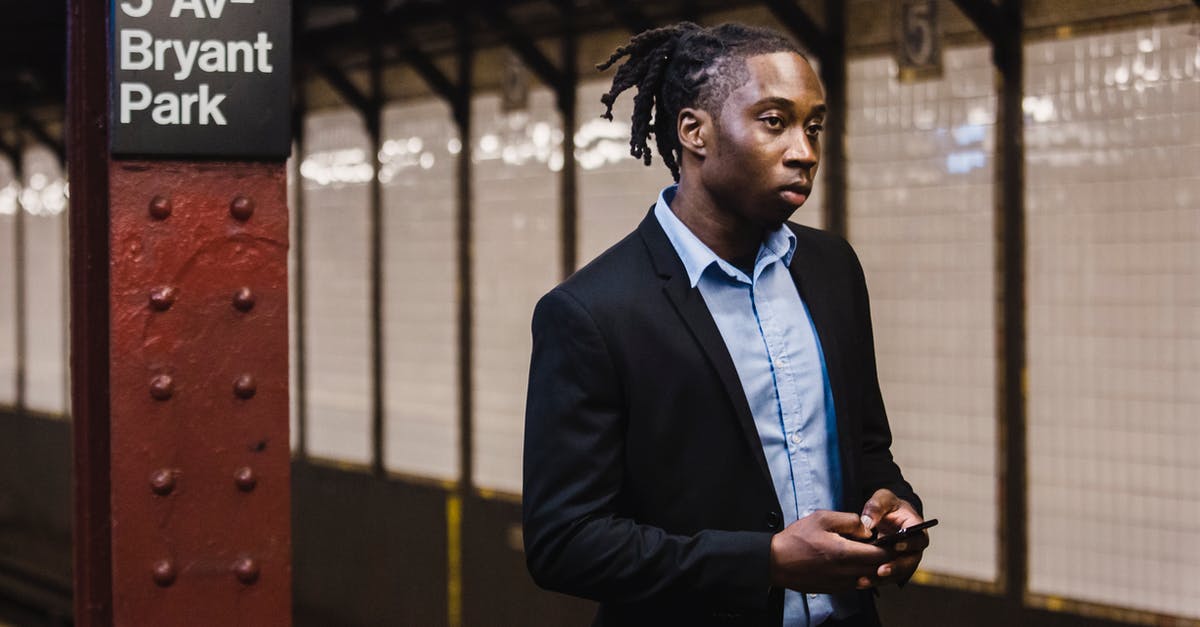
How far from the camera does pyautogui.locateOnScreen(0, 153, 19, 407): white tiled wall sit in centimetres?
1202

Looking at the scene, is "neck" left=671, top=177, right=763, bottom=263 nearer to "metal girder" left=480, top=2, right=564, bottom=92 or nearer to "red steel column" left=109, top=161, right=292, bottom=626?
"red steel column" left=109, top=161, right=292, bottom=626

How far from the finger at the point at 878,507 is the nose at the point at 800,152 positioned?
43cm

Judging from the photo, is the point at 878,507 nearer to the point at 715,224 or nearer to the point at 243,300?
the point at 715,224

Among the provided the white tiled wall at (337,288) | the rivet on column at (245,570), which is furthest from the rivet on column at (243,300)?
the white tiled wall at (337,288)

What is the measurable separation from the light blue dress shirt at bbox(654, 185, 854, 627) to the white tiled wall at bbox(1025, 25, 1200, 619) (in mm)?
2670

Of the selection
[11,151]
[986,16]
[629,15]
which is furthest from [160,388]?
[11,151]

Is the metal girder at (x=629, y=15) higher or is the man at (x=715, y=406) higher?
the metal girder at (x=629, y=15)

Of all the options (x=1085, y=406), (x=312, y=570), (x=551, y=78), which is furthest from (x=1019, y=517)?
(x=312, y=570)

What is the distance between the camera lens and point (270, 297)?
2.29m

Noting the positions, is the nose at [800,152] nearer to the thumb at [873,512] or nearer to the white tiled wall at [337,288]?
the thumb at [873,512]

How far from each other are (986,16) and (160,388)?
11.2 ft

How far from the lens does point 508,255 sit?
704 cm

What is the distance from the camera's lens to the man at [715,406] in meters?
1.96

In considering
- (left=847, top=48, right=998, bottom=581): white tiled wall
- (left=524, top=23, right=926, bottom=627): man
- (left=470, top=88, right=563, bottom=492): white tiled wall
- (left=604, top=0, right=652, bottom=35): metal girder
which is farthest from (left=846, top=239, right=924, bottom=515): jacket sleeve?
(left=470, top=88, right=563, bottom=492): white tiled wall
